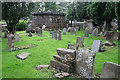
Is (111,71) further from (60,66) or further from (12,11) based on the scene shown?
(12,11)

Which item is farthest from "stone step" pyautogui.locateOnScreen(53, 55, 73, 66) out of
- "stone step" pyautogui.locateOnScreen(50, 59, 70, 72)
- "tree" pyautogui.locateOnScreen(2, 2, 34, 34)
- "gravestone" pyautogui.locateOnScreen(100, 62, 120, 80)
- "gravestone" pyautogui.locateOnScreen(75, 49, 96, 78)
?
"tree" pyautogui.locateOnScreen(2, 2, 34, 34)

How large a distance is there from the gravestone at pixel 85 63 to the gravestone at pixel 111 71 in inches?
32.4

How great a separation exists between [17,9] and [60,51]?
9.83 m

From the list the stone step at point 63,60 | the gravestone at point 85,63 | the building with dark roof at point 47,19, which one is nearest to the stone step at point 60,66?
the stone step at point 63,60

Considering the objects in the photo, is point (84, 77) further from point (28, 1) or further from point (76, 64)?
point (28, 1)

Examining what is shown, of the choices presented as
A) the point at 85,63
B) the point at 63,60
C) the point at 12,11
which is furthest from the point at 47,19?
the point at 85,63

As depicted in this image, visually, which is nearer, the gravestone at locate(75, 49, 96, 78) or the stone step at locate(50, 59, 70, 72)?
the gravestone at locate(75, 49, 96, 78)

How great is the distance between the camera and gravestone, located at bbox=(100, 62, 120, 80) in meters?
3.87

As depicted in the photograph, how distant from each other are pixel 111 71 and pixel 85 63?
4.44 ft

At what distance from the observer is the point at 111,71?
4004mm

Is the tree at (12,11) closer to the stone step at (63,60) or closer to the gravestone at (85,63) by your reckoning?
the stone step at (63,60)

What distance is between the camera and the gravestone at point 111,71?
12.7 feet

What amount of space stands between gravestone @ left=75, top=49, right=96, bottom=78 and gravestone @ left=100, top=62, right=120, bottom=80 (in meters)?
0.82

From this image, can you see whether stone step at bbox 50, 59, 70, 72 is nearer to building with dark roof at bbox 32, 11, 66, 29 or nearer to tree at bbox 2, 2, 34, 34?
tree at bbox 2, 2, 34, 34
